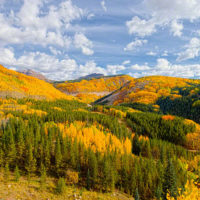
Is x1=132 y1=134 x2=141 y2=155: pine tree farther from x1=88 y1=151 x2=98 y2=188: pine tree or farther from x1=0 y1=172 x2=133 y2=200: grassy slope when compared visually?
x1=0 y1=172 x2=133 y2=200: grassy slope

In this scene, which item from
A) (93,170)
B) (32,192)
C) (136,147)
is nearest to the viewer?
(32,192)

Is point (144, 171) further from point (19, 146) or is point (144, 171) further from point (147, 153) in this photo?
point (19, 146)

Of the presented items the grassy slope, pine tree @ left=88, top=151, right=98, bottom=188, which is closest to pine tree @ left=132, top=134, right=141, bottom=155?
pine tree @ left=88, top=151, right=98, bottom=188

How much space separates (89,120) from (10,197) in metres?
127

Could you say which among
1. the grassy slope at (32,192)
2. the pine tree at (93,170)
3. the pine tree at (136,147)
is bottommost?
the pine tree at (136,147)

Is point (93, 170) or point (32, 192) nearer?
point (32, 192)

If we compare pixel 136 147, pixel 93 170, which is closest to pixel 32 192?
pixel 93 170

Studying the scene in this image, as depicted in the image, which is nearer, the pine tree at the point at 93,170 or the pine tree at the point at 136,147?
the pine tree at the point at 93,170

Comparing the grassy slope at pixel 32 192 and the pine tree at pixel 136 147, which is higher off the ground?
the grassy slope at pixel 32 192

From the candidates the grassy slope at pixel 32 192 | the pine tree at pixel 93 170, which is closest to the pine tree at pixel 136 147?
the pine tree at pixel 93 170

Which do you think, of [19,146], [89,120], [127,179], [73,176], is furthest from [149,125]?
[19,146]

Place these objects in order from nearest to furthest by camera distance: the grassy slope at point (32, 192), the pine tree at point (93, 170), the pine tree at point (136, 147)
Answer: the grassy slope at point (32, 192)
the pine tree at point (93, 170)
the pine tree at point (136, 147)

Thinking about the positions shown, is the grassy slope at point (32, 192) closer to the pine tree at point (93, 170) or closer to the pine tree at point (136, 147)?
the pine tree at point (93, 170)

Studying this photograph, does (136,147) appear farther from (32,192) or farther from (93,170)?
(32,192)
